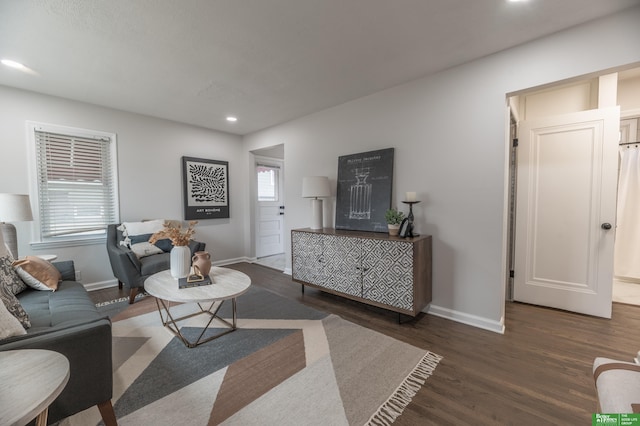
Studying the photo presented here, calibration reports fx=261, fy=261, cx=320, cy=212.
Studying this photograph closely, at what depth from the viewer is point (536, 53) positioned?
212 cm

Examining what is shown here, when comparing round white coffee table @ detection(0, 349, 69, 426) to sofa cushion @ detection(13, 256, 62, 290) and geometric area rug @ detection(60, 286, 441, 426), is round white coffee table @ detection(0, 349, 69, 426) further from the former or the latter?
sofa cushion @ detection(13, 256, 62, 290)

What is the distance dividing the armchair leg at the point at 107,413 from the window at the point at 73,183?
2934mm

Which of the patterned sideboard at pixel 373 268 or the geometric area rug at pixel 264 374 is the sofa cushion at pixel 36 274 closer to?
the geometric area rug at pixel 264 374

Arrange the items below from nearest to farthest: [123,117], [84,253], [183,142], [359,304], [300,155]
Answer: [359,304] → [84,253] → [123,117] → [300,155] → [183,142]

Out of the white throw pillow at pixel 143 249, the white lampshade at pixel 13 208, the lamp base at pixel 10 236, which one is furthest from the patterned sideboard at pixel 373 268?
the lamp base at pixel 10 236

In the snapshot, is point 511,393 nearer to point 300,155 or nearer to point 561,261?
point 561,261

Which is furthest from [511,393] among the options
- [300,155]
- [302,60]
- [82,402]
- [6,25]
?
[6,25]

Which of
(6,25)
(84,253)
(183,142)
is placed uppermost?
(6,25)

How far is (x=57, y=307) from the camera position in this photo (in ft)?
6.11

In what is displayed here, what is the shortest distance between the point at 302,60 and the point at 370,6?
32.2 inches

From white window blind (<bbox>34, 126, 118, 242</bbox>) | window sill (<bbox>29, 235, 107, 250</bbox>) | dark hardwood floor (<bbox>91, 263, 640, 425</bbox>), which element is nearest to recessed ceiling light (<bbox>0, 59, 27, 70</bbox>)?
white window blind (<bbox>34, 126, 118, 242</bbox>)

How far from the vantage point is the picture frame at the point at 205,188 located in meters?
4.29

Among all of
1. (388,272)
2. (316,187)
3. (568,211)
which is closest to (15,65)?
(316,187)

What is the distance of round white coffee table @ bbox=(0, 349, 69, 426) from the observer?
689 millimetres
